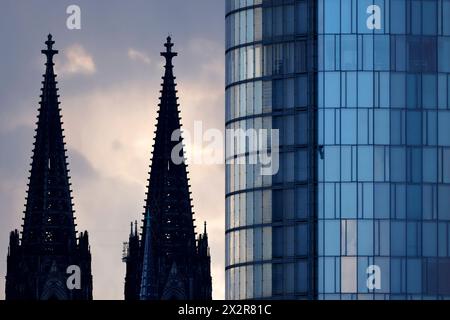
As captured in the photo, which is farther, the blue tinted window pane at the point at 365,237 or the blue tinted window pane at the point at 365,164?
the blue tinted window pane at the point at 365,164

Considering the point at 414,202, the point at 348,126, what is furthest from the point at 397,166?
the point at 348,126

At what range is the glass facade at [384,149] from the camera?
5246 inches

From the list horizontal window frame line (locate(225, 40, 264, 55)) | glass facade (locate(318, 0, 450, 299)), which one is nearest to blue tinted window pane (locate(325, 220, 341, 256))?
glass facade (locate(318, 0, 450, 299))

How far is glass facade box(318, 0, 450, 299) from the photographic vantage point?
13325 centimetres

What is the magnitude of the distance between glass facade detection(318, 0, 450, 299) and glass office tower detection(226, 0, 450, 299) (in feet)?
0.19

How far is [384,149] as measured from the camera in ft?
443

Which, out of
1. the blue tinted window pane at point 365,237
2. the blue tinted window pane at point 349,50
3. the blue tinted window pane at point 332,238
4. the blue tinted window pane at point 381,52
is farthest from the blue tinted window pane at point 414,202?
the blue tinted window pane at point 349,50

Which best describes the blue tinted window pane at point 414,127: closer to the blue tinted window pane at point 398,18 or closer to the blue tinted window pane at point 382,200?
the blue tinted window pane at point 382,200

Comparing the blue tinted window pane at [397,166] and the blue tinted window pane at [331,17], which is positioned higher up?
the blue tinted window pane at [331,17]

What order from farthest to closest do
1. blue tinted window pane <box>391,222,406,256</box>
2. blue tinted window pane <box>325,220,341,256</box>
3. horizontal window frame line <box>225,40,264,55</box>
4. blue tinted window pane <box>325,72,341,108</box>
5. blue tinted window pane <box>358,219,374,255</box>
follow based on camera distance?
horizontal window frame line <box>225,40,264,55</box> < blue tinted window pane <box>325,72,341,108</box> < blue tinted window pane <box>391,222,406,256</box> < blue tinted window pane <box>325,220,341,256</box> < blue tinted window pane <box>358,219,374,255</box>

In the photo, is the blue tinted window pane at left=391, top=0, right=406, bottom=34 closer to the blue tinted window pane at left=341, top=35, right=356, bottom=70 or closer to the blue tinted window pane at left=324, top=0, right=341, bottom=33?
A: the blue tinted window pane at left=341, top=35, right=356, bottom=70

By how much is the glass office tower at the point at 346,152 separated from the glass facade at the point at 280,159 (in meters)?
0.06

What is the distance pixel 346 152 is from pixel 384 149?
2.29 meters
